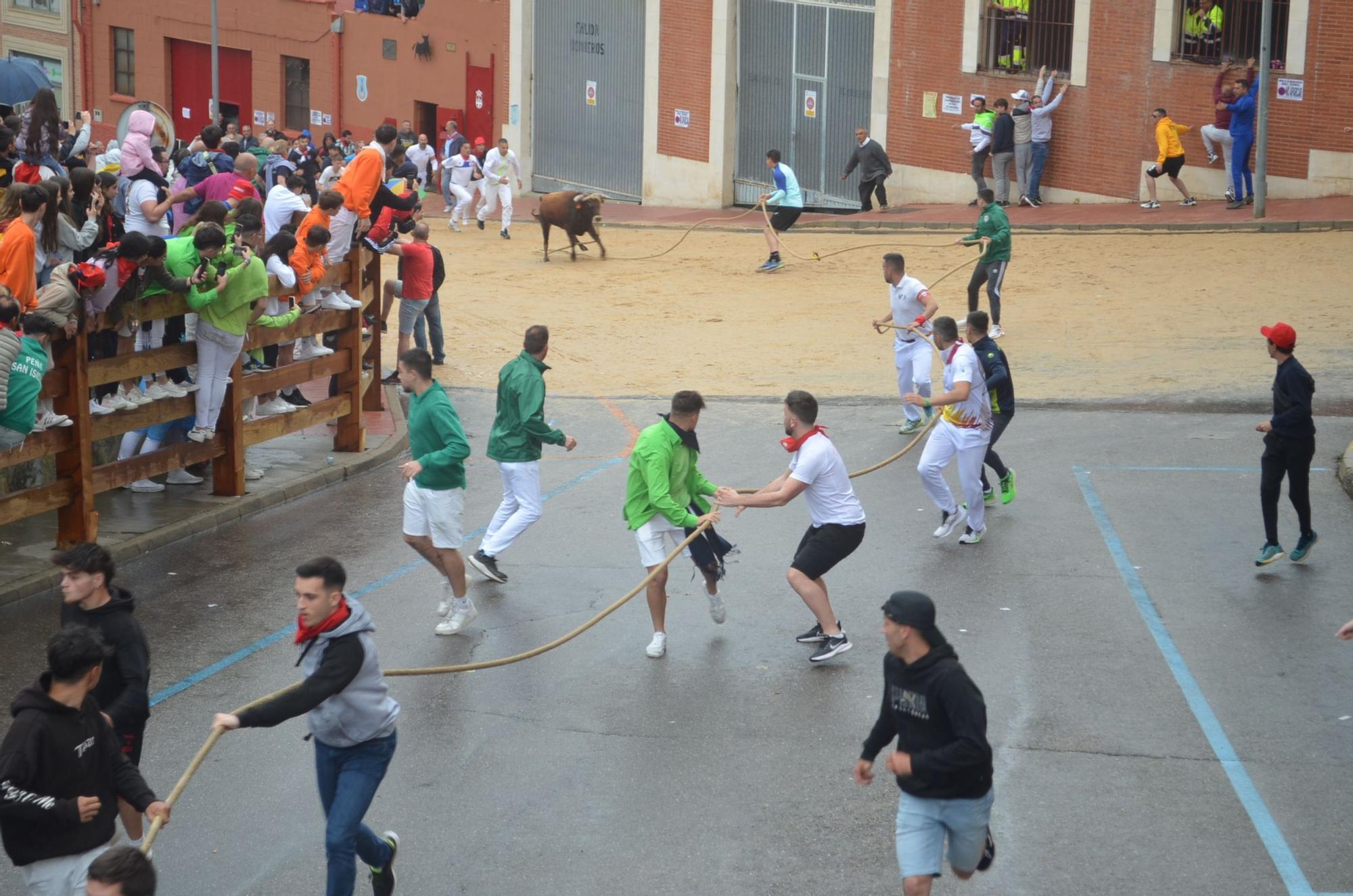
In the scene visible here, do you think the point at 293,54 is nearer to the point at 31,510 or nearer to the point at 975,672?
the point at 31,510

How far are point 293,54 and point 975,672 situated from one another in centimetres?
3900

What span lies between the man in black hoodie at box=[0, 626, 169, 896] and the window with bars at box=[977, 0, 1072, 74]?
26789 millimetres

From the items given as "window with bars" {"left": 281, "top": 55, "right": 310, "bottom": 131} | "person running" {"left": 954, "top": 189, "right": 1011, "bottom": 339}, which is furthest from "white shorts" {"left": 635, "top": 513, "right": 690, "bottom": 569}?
"window with bars" {"left": 281, "top": 55, "right": 310, "bottom": 131}

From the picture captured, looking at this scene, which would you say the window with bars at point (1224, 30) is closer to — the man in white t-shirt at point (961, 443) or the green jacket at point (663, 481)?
the man in white t-shirt at point (961, 443)

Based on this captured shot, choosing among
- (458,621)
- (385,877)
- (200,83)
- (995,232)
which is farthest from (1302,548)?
(200,83)

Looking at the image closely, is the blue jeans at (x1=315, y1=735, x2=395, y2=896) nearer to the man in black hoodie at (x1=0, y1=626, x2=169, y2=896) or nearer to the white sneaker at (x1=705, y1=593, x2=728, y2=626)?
the man in black hoodie at (x1=0, y1=626, x2=169, y2=896)

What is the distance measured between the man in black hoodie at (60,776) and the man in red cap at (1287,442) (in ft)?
27.5

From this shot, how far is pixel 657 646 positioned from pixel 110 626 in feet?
13.3

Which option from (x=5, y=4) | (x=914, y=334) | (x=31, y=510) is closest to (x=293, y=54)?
(x=5, y=4)

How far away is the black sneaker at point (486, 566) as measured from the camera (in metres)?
10.9

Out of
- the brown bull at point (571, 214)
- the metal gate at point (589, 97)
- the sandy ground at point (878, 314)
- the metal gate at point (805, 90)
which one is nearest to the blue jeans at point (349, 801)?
the sandy ground at point (878, 314)

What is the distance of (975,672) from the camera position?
9148mm

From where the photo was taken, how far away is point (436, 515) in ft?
31.8

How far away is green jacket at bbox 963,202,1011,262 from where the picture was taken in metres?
18.5
